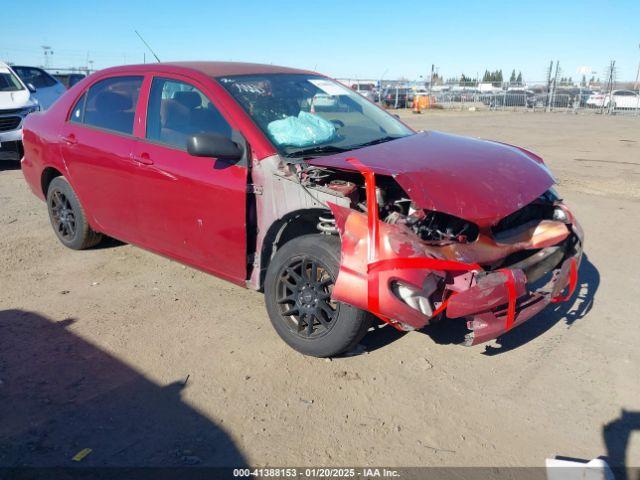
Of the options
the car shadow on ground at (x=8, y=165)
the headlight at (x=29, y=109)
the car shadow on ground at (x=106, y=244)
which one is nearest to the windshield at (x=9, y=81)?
the headlight at (x=29, y=109)

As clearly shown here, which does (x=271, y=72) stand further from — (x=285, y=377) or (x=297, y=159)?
(x=285, y=377)

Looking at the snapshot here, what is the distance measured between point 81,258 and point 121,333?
181cm

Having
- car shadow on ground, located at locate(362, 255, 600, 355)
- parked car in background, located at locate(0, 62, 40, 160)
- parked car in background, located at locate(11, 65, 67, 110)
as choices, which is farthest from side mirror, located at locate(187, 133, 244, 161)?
parked car in background, located at locate(11, 65, 67, 110)

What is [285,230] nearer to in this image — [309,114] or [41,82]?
[309,114]

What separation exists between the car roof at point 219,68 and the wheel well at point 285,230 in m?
1.34

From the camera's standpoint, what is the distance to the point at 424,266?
2.92 meters

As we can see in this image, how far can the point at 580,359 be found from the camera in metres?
3.56

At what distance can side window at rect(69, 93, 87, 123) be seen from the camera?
5086 mm

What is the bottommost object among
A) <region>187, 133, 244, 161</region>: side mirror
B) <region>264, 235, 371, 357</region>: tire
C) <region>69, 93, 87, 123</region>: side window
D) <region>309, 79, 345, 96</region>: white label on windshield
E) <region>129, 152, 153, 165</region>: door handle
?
<region>264, 235, 371, 357</region>: tire

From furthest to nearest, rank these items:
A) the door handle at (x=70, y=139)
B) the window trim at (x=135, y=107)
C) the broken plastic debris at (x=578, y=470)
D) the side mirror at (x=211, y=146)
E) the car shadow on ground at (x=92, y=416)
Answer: the door handle at (x=70, y=139) < the window trim at (x=135, y=107) < the side mirror at (x=211, y=146) < the car shadow on ground at (x=92, y=416) < the broken plastic debris at (x=578, y=470)

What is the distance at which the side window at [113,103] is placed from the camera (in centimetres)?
455

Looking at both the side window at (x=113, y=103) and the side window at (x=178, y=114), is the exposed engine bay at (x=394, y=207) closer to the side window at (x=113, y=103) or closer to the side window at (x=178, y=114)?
the side window at (x=178, y=114)

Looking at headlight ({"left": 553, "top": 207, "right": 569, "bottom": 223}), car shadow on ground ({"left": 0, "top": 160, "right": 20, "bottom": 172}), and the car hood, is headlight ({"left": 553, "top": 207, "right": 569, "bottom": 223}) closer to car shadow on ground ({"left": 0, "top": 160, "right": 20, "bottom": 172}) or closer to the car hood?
the car hood

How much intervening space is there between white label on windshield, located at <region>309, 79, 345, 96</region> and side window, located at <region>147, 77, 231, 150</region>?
42.5 inches
